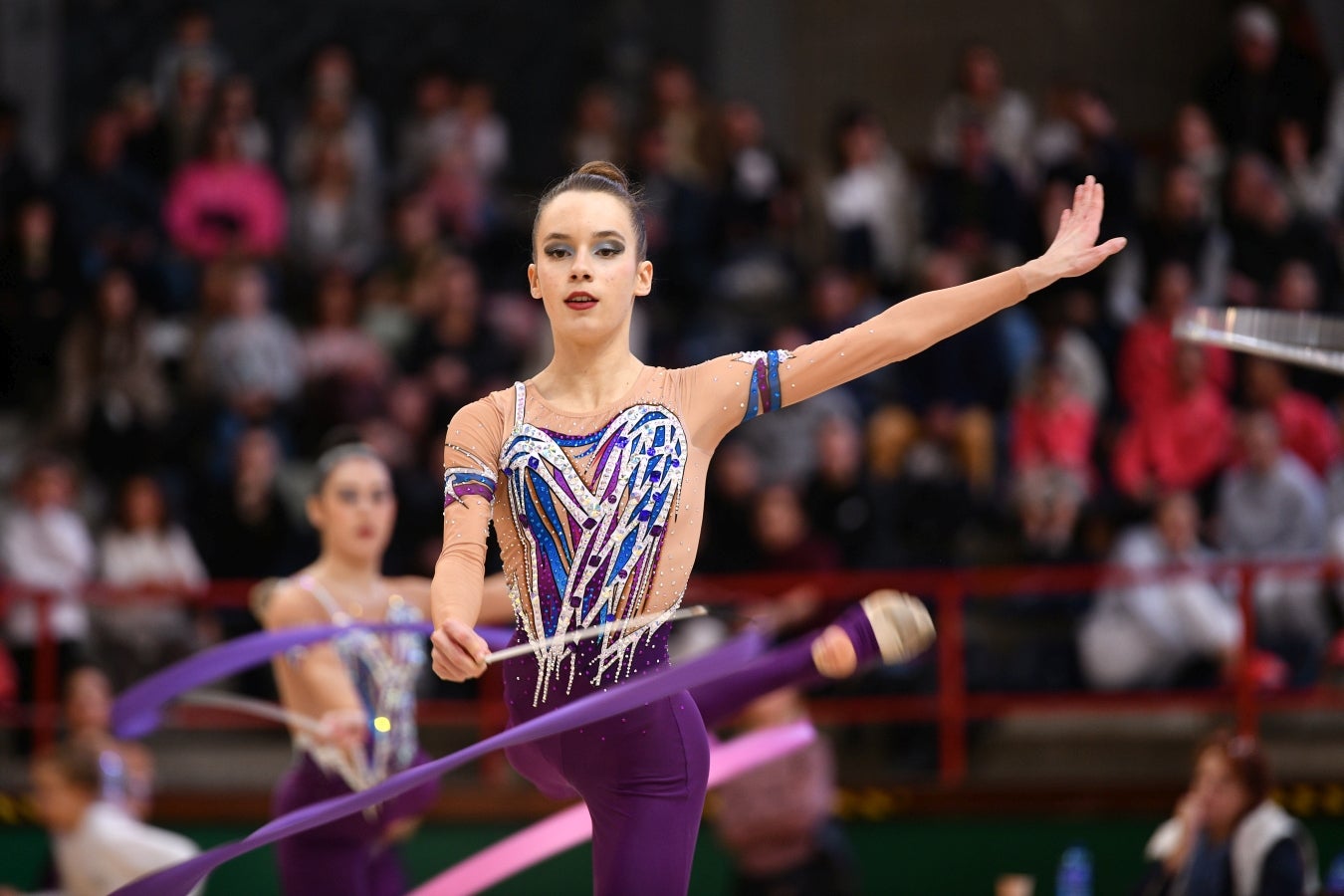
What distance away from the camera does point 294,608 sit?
549 centimetres

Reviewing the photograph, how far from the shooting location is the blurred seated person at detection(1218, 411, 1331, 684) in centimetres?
825

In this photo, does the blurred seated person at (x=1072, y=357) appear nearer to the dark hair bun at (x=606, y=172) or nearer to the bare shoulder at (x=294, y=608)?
the bare shoulder at (x=294, y=608)

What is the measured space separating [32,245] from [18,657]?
252 cm

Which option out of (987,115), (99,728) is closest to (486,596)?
(99,728)

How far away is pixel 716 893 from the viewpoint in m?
8.35

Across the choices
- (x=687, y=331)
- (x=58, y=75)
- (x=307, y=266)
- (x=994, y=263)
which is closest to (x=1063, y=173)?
(x=994, y=263)

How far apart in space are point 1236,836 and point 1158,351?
13.3ft

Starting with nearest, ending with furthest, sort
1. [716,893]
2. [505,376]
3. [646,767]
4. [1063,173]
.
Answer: [646,767] < [716,893] < [505,376] < [1063,173]

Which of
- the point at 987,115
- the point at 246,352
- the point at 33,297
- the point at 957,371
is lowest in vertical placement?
the point at 957,371

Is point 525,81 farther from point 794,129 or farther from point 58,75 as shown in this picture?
point 58,75

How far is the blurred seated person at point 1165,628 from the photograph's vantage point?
26.9 feet

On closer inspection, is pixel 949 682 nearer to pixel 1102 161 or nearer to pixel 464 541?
pixel 1102 161

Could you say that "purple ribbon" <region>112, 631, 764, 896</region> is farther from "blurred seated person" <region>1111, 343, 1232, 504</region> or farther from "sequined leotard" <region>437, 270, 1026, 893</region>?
"blurred seated person" <region>1111, 343, 1232, 504</region>

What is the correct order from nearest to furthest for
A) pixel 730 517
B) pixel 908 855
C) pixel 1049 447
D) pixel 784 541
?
1. pixel 908 855
2. pixel 784 541
3. pixel 730 517
4. pixel 1049 447
